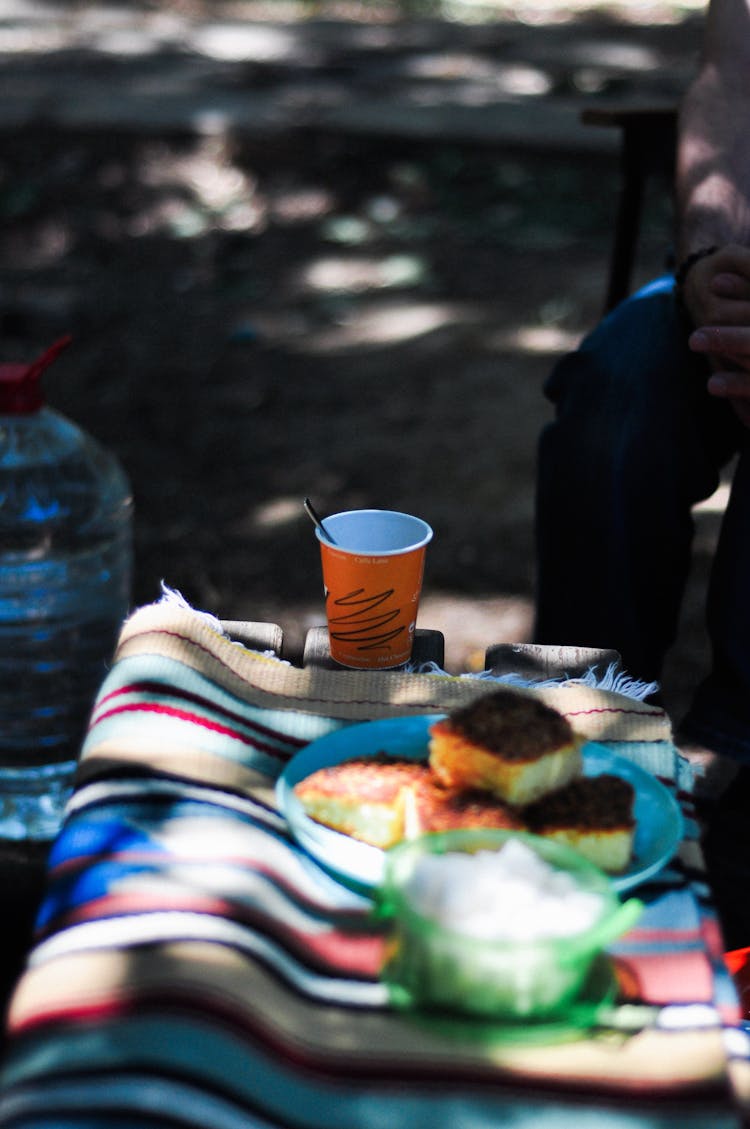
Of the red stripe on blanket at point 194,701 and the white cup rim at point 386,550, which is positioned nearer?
the red stripe on blanket at point 194,701

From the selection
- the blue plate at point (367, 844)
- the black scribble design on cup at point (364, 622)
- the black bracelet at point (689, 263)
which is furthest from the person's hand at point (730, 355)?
the blue plate at point (367, 844)

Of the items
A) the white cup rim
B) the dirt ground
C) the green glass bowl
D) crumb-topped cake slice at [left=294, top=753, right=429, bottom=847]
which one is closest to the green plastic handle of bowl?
the green glass bowl

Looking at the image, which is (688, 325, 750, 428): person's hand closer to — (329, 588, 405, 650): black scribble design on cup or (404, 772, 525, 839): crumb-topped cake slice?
(329, 588, 405, 650): black scribble design on cup

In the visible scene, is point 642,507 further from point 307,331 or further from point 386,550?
point 307,331

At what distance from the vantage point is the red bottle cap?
206cm

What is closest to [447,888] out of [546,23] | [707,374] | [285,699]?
[285,699]

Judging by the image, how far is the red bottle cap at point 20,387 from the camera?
2.06 meters

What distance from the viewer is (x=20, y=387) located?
206cm

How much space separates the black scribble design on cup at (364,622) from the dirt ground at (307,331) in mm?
1368

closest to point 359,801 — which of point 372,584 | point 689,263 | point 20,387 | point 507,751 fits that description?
point 507,751

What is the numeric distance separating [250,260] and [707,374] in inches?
151

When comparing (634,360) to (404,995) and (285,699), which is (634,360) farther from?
(404,995)

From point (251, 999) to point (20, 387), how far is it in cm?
128

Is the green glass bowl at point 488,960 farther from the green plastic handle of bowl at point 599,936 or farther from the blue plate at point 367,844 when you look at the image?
the blue plate at point 367,844
